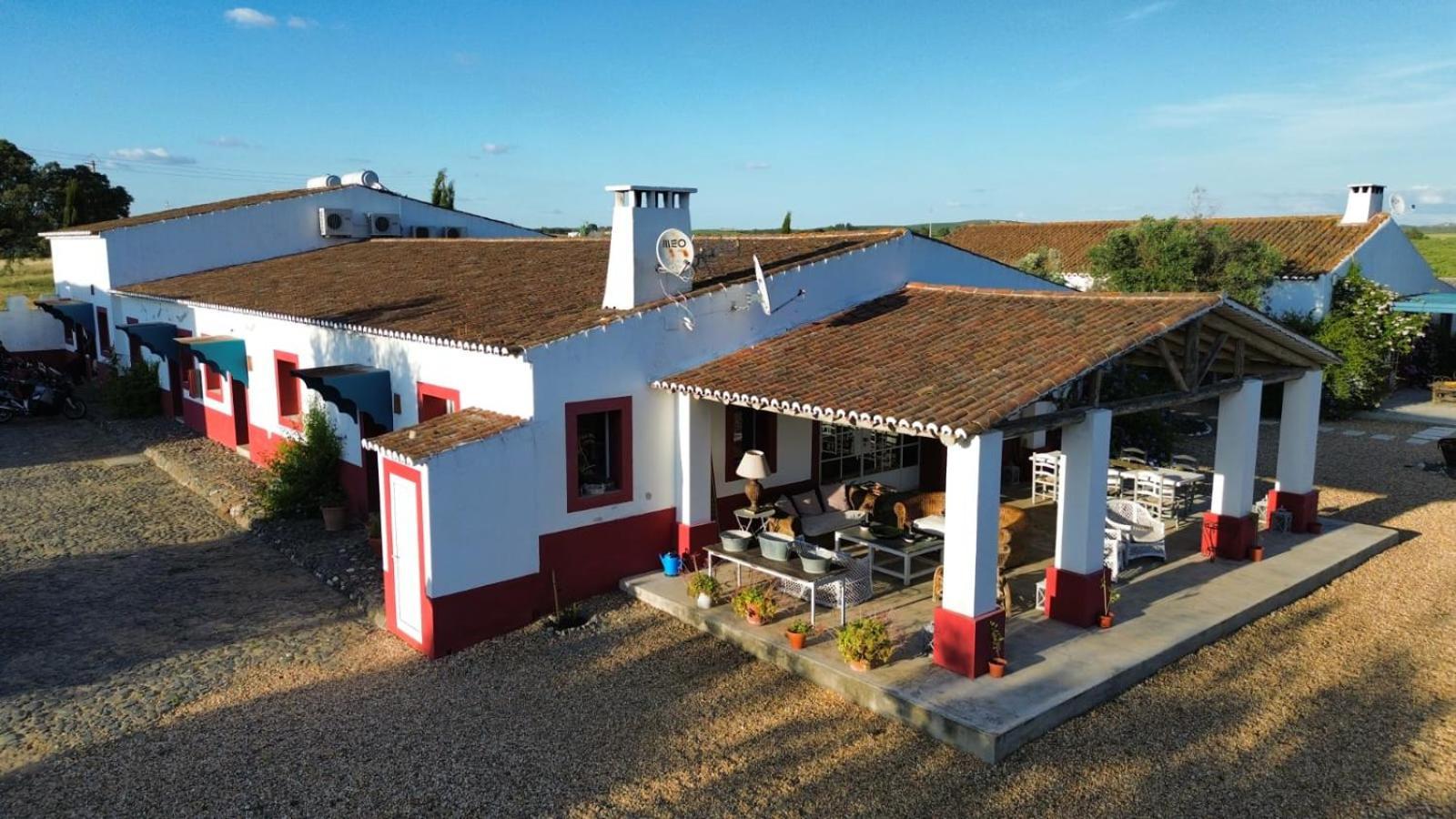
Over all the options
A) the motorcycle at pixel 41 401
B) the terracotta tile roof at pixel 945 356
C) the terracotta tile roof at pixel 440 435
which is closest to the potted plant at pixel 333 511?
the terracotta tile roof at pixel 440 435

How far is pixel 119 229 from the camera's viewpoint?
2355 centimetres

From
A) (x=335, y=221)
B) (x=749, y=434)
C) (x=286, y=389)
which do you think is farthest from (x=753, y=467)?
(x=335, y=221)

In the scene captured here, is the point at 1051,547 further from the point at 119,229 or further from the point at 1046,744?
the point at 119,229

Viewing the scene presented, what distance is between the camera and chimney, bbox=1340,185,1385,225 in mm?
28078

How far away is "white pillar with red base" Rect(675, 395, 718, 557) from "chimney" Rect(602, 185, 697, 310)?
1405 mm

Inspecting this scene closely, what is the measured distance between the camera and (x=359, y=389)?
1305cm

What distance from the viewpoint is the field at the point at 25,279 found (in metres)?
45.3

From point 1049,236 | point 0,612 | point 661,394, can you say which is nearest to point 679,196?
point 661,394

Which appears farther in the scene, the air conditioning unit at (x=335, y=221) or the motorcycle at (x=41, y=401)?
the air conditioning unit at (x=335, y=221)

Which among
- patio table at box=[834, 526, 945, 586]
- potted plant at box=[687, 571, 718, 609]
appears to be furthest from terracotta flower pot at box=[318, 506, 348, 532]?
patio table at box=[834, 526, 945, 586]

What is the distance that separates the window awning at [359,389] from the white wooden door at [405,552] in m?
3.29

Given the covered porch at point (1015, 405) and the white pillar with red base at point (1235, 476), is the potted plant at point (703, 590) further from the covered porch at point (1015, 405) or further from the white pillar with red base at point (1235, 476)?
the white pillar with red base at point (1235, 476)

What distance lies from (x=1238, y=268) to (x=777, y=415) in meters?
16.9

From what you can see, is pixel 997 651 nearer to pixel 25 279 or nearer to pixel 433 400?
pixel 433 400
